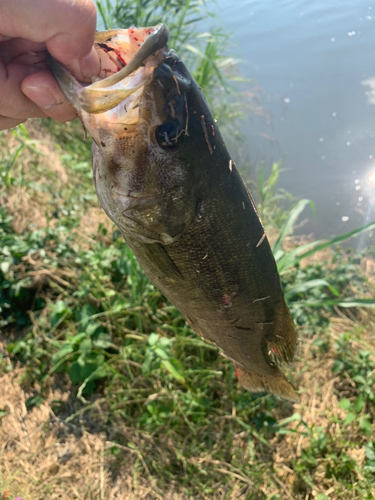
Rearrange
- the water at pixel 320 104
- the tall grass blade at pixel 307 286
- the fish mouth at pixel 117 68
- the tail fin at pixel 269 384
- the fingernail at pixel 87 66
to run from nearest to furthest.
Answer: the fish mouth at pixel 117 68 → the fingernail at pixel 87 66 → the tail fin at pixel 269 384 → the tall grass blade at pixel 307 286 → the water at pixel 320 104

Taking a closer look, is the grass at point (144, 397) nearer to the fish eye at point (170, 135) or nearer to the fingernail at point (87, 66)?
the fish eye at point (170, 135)

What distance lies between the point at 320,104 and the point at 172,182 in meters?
6.78

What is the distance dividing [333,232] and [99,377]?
13.3 ft

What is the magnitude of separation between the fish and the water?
4.07 metres

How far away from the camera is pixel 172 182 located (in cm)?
125

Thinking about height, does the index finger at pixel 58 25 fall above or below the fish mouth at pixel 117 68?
→ above

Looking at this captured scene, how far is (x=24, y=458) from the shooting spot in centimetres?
231

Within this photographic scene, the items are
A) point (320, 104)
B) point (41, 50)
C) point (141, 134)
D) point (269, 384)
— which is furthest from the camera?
point (320, 104)

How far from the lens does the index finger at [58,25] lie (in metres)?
1.14

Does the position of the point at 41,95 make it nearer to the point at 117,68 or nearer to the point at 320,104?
the point at 117,68

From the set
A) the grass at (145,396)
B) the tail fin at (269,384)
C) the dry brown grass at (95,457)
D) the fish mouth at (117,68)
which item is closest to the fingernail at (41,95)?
the fish mouth at (117,68)

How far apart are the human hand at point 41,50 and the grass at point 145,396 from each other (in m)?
1.42

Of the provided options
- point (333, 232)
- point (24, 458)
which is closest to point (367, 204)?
point (333, 232)

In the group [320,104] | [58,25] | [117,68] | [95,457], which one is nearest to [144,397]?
[95,457]
